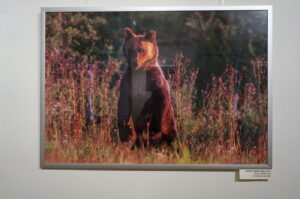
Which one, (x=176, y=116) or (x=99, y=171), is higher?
(x=176, y=116)

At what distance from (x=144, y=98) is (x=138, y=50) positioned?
245 mm

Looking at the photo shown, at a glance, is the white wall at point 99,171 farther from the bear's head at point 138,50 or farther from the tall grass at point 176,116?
the bear's head at point 138,50

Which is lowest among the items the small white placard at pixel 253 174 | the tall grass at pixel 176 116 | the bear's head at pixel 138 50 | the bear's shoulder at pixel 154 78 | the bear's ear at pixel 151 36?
the small white placard at pixel 253 174

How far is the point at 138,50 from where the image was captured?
1243mm

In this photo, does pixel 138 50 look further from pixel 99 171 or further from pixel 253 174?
pixel 253 174

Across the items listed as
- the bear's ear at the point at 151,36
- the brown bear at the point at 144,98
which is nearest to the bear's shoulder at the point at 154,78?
the brown bear at the point at 144,98

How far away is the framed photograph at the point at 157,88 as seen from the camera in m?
1.23

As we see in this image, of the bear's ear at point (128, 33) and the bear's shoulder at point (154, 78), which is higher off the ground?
the bear's ear at point (128, 33)

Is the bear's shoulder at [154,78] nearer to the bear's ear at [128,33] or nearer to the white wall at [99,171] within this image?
the bear's ear at [128,33]

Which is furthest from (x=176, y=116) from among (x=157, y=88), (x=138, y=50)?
(x=138, y=50)

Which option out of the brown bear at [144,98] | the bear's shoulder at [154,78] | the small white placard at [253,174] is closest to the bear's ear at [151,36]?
the brown bear at [144,98]

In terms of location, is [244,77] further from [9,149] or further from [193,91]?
[9,149]

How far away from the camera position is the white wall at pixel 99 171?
125cm

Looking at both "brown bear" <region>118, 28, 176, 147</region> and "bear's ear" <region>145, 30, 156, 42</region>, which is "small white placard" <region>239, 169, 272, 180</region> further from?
"bear's ear" <region>145, 30, 156, 42</region>
